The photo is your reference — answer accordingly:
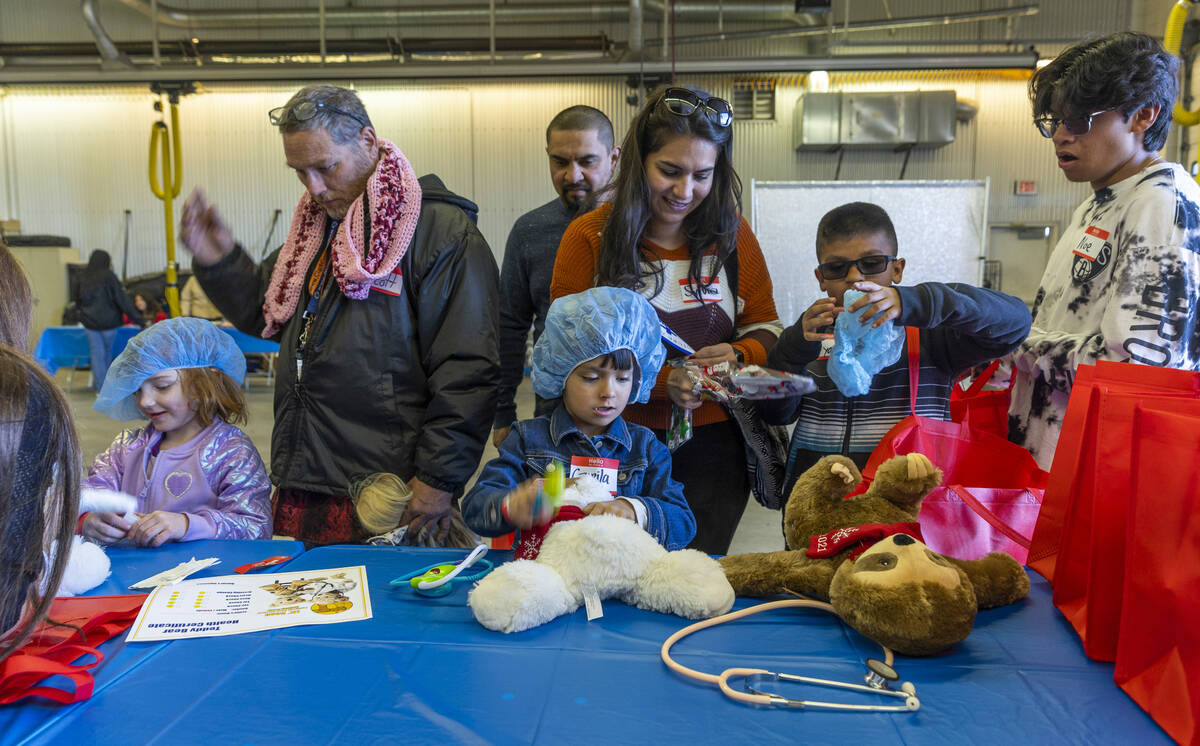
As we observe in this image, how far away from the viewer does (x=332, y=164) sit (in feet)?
6.38

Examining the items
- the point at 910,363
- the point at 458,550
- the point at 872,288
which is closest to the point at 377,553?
the point at 458,550

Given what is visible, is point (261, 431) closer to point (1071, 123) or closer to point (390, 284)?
point (390, 284)

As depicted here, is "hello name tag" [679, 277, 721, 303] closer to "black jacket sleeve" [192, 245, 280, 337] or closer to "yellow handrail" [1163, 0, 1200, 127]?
"black jacket sleeve" [192, 245, 280, 337]

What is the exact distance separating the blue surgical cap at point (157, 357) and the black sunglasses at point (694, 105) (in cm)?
131

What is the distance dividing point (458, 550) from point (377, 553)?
16cm

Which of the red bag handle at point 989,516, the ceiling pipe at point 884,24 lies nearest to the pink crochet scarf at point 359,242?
the red bag handle at point 989,516

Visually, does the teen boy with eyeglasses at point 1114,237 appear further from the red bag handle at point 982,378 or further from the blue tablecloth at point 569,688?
the blue tablecloth at point 569,688

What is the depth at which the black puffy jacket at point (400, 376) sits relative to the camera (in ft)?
6.34

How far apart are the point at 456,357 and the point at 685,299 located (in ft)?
1.92

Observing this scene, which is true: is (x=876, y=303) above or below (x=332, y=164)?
below

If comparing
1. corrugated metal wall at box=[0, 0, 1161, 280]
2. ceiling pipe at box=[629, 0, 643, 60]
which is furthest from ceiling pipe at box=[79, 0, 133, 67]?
ceiling pipe at box=[629, 0, 643, 60]

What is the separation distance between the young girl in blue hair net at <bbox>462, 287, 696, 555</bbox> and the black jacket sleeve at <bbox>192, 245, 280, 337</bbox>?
1.06 m

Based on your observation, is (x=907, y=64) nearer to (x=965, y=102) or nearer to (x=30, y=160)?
(x=965, y=102)

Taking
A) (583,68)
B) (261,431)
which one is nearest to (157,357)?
(261,431)
